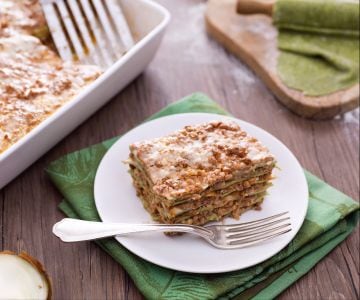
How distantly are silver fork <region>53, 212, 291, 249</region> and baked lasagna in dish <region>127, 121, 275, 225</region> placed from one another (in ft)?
0.22

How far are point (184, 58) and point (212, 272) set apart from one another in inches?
65.4

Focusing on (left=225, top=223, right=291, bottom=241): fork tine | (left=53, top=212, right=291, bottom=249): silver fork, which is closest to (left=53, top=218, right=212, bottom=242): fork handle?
(left=53, top=212, right=291, bottom=249): silver fork

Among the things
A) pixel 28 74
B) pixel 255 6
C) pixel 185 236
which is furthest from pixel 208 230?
pixel 255 6

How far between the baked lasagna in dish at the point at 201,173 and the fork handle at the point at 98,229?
55 millimetres

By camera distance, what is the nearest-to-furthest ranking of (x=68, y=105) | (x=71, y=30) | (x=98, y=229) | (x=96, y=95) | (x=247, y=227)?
(x=98, y=229), (x=247, y=227), (x=68, y=105), (x=96, y=95), (x=71, y=30)

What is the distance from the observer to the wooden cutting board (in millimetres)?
2980

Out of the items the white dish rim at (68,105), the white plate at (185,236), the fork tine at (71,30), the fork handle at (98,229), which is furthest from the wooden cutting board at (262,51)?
the fork handle at (98,229)

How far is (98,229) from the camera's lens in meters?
2.08

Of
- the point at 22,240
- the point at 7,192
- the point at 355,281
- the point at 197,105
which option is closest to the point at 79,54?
the point at 197,105

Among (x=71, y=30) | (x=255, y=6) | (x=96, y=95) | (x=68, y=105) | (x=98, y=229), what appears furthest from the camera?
(x=255, y=6)

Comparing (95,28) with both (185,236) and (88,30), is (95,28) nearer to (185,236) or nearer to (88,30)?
(88,30)

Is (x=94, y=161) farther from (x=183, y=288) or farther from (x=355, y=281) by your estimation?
(x=355, y=281)

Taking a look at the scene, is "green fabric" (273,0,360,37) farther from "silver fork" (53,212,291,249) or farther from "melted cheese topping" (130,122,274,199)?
"silver fork" (53,212,291,249)

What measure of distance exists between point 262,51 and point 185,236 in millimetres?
1532
